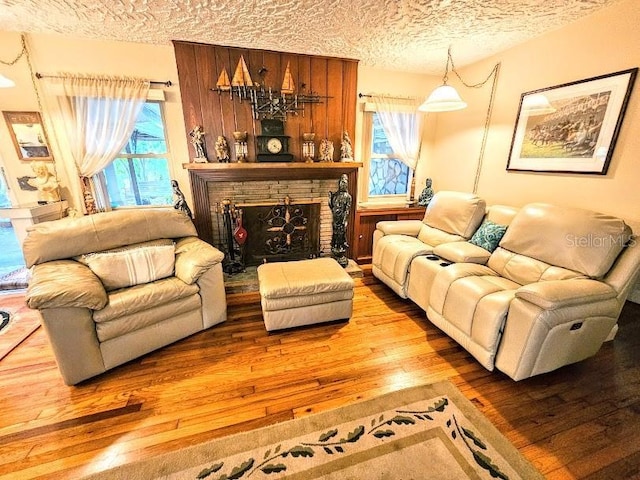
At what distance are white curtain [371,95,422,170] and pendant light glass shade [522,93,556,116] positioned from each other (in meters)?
1.22

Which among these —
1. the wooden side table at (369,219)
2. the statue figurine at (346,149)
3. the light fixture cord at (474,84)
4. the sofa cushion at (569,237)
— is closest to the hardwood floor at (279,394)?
the sofa cushion at (569,237)

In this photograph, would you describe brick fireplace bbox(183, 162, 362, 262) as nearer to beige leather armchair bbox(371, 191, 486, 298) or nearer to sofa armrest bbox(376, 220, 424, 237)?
sofa armrest bbox(376, 220, 424, 237)

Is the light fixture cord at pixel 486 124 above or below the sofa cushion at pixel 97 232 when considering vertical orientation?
above

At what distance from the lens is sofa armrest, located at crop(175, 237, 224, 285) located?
2064 millimetres

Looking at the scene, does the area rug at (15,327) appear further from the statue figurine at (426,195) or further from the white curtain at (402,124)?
the statue figurine at (426,195)

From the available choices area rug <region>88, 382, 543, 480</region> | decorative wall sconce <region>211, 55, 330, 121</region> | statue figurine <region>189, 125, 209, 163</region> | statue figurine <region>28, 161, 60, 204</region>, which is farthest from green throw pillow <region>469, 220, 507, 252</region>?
statue figurine <region>28, 161, 60, 204</region>

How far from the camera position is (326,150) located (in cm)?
316

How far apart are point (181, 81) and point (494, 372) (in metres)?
3.76

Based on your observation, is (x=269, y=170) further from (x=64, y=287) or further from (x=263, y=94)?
(x=64, y=287)

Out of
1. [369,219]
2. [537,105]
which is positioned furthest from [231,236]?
[537,105]

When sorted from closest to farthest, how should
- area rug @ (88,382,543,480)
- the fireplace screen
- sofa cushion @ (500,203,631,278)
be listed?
area rug @ (88,382,543,480) < sofa cushion @ (500,203,631,278) < the fireplace screen

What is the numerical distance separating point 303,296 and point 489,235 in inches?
70.1

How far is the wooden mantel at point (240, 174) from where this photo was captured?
2.84m

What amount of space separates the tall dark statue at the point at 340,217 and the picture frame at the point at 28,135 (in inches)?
119
